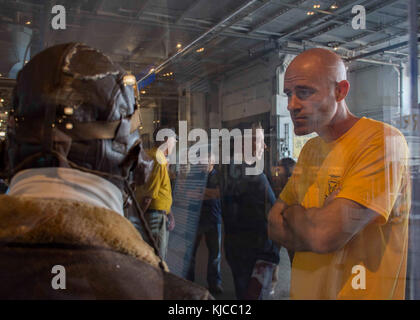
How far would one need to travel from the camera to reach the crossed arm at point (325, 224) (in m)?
0.84

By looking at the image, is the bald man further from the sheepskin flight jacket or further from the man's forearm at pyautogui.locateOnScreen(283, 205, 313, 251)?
the sheepskin flight jacket

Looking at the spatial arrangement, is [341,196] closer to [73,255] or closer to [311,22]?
[311,22]

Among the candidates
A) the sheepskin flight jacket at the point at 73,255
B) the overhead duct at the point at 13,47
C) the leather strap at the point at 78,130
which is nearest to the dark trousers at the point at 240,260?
the sheepskin flight jacket at the point at 73,255

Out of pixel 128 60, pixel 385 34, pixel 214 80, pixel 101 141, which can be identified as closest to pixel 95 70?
pixel 101 141

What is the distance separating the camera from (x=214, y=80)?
106 centimetres

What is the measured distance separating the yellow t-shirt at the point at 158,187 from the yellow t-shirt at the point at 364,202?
36 cm

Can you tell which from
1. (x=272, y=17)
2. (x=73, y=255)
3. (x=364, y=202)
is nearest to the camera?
(x=73, y=255)

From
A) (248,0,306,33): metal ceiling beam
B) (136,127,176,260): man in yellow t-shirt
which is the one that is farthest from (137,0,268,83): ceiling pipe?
(136,127,176,260): man in yellow t-shirt

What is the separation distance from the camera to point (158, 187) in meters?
1.04

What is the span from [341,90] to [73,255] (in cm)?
69

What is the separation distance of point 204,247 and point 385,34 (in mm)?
739

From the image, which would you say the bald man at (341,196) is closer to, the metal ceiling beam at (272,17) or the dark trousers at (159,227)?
the metal ceiling beam at (272,17)

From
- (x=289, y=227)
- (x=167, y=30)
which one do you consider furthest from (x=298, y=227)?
(x=167, y=30)
